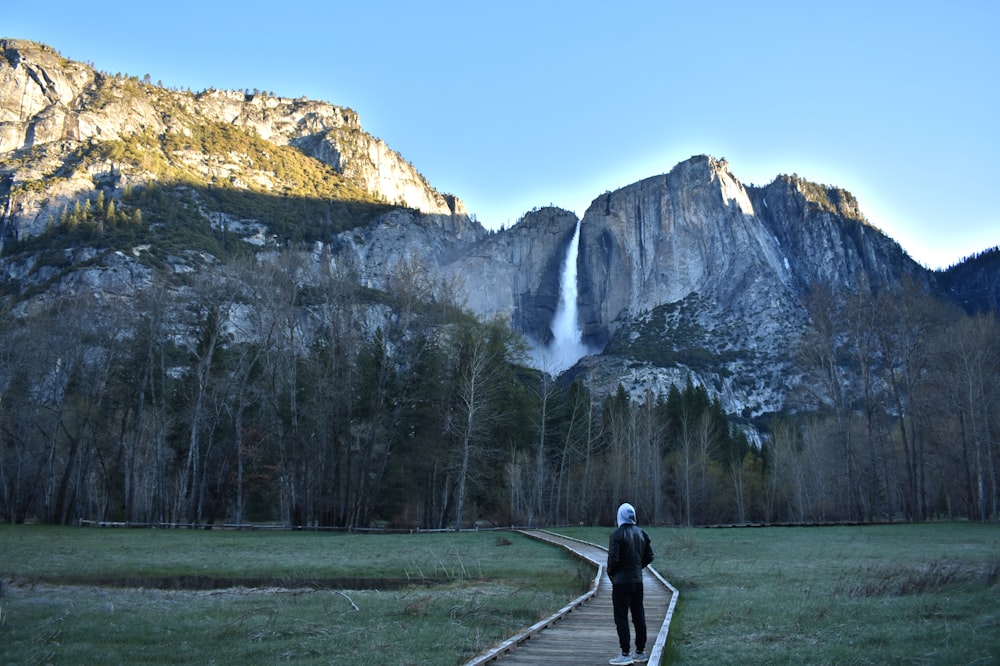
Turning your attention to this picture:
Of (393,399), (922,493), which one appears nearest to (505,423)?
(393,399)

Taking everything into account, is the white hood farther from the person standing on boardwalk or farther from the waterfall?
the waterfall

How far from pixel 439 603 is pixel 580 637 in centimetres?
468

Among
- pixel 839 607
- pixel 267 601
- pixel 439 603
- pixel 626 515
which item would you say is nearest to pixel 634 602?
pixel 626 515

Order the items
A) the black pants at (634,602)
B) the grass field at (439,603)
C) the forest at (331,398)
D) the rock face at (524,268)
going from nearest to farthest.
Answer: the black pants at (634,602), the grass field at (439,603), the forest at (331,398), the rock face at (524,268)

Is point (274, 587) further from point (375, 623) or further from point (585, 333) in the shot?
point (585, 333)

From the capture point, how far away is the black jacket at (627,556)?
27.0 feet

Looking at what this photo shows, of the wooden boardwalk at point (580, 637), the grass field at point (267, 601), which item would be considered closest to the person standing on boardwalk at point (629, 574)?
the wooden boardwalk at point (580, 637)

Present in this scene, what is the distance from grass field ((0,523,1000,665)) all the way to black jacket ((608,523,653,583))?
43.3 inches

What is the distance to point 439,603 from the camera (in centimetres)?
1344

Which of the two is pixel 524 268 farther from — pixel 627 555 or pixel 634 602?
pixel 634 602

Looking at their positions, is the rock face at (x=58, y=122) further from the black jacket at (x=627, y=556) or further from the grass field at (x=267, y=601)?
the black jacket at (x=627, y=556)

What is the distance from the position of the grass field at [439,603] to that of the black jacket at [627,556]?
1100mm

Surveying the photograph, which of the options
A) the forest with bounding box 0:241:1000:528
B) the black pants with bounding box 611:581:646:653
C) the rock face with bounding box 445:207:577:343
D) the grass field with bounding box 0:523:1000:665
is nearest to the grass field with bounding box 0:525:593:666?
the grass field with bounding box 0:523:1000:665

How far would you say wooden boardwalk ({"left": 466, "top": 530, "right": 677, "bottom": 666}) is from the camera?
790 centimetres
